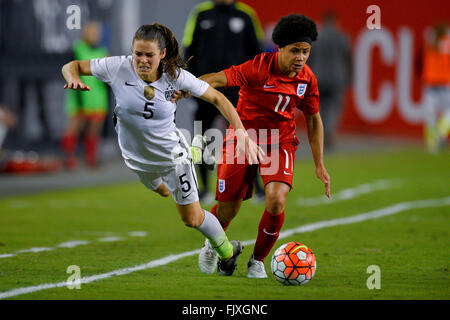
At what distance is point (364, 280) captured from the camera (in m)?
6.29

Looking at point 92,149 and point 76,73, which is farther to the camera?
point 92,149

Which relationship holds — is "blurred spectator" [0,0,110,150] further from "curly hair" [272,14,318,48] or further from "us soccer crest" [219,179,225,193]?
"curly hair" [272,14,318,48]

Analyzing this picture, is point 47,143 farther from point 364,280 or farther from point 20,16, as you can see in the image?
point 364,280

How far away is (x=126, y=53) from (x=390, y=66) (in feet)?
22.1

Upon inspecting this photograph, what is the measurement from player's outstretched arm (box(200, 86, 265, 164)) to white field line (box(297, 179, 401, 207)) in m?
5.17

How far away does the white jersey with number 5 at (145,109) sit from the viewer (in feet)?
20.1

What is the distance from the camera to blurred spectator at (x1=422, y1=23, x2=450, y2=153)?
1744 centimetres

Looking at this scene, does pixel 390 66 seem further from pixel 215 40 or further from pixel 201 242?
pixel 201 242

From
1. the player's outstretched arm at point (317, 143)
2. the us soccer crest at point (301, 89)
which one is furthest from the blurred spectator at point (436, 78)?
the us soccer crest at point (301, 89)

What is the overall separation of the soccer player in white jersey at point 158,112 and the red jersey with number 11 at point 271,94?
1.29 ft

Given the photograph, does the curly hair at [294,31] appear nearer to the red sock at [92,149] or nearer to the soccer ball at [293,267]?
the soccer ball at [293,267]

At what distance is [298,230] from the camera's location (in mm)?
8906

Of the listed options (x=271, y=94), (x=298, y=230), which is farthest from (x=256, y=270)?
(x=298, y=230)

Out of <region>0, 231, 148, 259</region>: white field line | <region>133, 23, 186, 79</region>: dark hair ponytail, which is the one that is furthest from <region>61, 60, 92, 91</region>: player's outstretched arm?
<region>0, 231, 148, 259</region>: white field line
